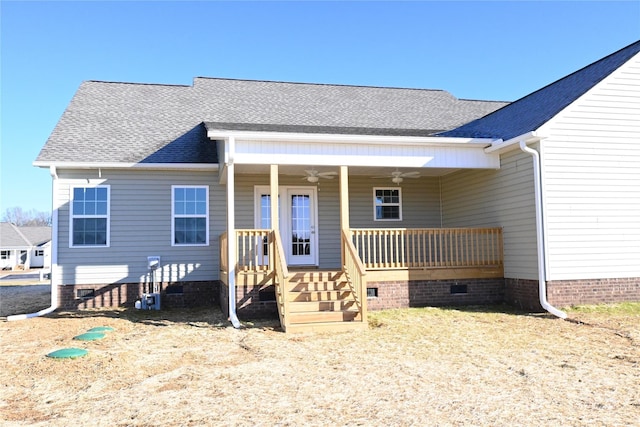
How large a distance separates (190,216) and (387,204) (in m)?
5.16

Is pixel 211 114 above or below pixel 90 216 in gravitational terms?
above

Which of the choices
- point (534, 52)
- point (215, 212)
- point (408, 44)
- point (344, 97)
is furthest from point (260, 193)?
point (534, 52)

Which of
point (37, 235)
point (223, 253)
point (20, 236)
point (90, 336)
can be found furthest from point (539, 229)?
point (37, 235)

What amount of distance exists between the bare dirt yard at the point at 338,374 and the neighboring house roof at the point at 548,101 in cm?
397

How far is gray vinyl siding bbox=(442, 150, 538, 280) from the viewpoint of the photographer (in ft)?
32.5

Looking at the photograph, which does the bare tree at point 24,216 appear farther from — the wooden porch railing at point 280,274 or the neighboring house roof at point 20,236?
the wooden porch railing at point 280,274

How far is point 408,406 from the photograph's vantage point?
460 cm

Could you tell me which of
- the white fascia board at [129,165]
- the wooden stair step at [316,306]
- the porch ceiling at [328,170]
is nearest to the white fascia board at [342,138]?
the porch ceiling at [328,170]

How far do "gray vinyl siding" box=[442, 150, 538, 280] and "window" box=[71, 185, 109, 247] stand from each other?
8.80 meters

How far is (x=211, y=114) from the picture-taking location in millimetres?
14023

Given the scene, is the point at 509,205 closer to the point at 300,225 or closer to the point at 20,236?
the point at 300,225

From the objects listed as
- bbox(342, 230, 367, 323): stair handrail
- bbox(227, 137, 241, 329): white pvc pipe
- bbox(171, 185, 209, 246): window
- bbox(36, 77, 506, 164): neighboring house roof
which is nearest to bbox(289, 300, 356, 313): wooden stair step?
bbox(342, 230, 367, 323): stair handrail

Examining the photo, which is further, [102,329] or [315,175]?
[315,175]

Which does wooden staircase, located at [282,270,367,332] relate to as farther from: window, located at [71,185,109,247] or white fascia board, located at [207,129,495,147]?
window, located at [71,185,109,247]
